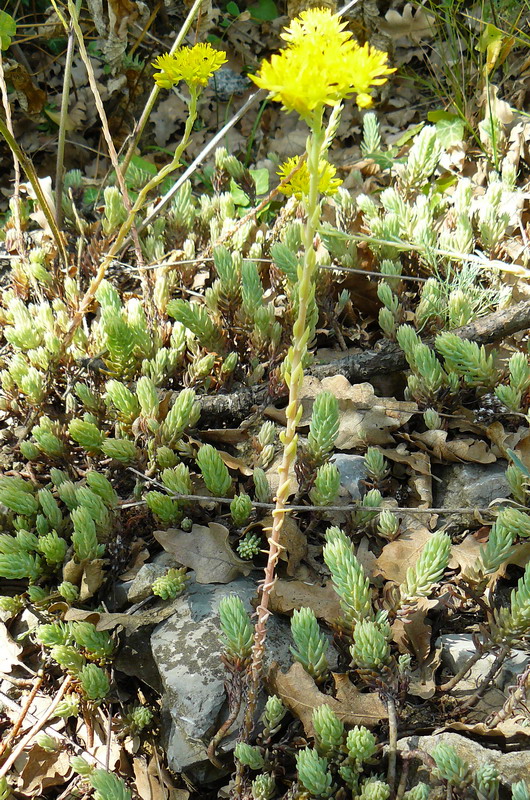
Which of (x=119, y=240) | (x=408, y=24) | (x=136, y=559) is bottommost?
(x=136, y=559)

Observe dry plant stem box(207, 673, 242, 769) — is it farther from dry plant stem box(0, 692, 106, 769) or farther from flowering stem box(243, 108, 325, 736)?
dry plant stem box(0, 692, 106, 769)

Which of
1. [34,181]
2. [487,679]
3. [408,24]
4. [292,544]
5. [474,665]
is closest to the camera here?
[487,679]

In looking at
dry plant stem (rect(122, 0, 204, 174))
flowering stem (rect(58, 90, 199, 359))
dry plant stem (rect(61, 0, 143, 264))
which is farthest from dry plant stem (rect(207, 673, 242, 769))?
dry plant stem (rect(122, 0, 204, 174))

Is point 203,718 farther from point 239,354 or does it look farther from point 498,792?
point 239,354

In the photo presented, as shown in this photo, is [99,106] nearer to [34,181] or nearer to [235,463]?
[34,181]

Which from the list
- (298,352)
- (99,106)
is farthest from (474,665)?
(99,106)
